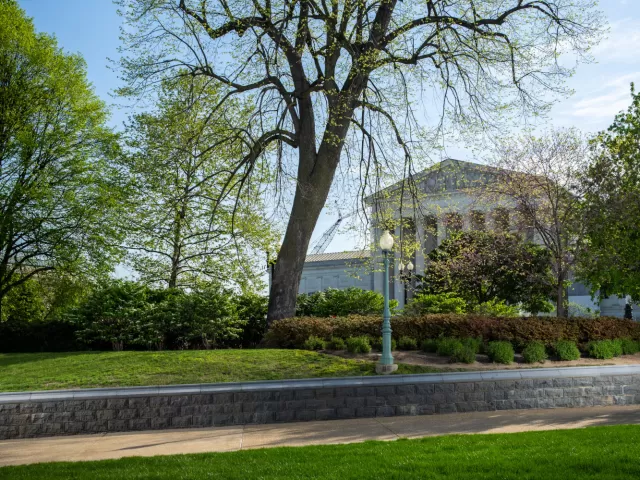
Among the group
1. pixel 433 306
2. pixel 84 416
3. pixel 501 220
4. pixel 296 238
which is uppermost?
pixel 501 220

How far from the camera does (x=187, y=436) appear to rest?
33.7 feet

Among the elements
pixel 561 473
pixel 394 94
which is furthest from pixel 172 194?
pixel 561 473

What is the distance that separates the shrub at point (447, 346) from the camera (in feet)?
45.9

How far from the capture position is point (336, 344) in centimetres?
1439

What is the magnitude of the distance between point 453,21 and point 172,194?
11273 millimetres

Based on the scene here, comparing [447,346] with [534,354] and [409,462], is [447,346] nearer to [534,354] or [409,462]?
[534,354]

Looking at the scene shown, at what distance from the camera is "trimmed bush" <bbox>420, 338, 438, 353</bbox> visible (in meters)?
14.5

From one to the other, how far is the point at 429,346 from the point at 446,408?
2.61 m

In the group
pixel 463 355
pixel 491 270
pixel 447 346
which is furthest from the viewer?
pixel 491 270

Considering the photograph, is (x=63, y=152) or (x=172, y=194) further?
(x=63, y=152)

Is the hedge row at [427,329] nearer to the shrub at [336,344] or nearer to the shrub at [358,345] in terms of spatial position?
the shrub at [336,344]

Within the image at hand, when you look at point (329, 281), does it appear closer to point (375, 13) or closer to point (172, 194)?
point (172, 194)

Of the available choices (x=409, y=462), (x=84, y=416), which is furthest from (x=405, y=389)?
(x=84, y=416)

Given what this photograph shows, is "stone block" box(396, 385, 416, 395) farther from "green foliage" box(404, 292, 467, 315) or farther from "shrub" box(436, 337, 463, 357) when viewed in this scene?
"green foliage" box(404, 292, 467, 315)
